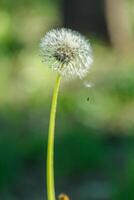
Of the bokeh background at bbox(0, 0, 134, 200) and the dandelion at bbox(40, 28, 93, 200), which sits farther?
the bokeh background at bbox(0, 0, 134, 200)

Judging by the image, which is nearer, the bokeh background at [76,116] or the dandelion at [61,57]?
the dandelion at [61,57]

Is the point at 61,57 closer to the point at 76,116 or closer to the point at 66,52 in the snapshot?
the point at 66,52

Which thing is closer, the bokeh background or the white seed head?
the white seed head
